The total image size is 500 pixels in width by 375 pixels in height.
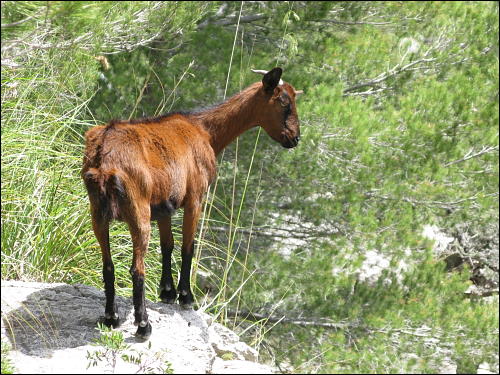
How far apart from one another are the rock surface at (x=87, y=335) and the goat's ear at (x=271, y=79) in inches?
67.2

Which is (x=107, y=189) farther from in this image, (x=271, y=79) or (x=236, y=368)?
(x=271, y=79)

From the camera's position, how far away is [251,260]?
33.6 feet

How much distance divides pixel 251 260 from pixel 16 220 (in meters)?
4.74

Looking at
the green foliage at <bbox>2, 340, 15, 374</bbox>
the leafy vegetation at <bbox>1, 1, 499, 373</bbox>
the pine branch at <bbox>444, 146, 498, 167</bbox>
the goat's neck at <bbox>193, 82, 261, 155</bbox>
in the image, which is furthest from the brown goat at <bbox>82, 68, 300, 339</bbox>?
the pine branch at <bbox>444, 146, 498, 167</bbox>

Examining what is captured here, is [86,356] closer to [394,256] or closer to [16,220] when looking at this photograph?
[16,220]

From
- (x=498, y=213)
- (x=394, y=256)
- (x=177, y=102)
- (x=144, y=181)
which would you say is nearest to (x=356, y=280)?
(x=394, y=256)

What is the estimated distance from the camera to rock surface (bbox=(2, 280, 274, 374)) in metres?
4.35

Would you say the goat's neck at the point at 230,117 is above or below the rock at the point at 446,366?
above

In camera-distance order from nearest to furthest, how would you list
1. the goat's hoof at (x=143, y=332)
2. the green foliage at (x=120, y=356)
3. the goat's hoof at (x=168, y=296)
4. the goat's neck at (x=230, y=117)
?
the green foliage at (x=120, y=356)
the goat's hoof at (x=143, y=332)
the goat's hoof at (x=168, y=296)
the goat's neck at (x=230, y=117)

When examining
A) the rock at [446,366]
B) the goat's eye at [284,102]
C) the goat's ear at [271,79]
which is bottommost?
the rock at [446,366]

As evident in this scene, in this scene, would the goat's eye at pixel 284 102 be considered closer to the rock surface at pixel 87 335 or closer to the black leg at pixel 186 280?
the black leg at pixel 186 280

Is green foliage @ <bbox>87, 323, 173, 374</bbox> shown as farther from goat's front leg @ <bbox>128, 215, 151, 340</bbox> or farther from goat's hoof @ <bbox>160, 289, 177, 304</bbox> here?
goat's hoof @ <bbox>160, 289, 177, 304</bbox>

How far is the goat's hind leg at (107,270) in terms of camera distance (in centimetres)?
462

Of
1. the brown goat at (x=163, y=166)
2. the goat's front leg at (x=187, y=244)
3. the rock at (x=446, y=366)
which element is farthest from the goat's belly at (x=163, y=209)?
the rock at (x=446, y=366)
